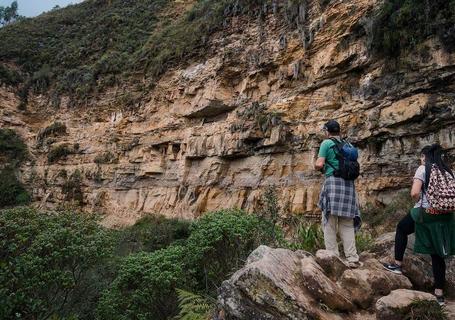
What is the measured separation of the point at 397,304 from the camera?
350 cm

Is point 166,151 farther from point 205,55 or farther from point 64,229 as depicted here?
point 64,229

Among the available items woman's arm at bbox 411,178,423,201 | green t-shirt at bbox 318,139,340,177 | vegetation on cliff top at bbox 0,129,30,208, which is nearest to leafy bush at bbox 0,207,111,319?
green t-shirt at bbox 318,139,340,177

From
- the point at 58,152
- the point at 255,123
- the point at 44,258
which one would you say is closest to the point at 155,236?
the point at 255,123

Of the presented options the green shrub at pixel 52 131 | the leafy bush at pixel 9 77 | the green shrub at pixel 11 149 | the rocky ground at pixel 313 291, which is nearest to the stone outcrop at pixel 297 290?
the rocky ground at pixel 313 291

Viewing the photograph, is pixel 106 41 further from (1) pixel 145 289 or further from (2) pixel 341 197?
(2) pixel 341 197

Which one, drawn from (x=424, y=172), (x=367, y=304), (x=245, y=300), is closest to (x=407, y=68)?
(x=424, y=172)

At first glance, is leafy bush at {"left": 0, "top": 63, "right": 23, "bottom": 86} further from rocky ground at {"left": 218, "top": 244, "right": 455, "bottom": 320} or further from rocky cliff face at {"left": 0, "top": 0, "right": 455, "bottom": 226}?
rocky ground at {"left": 218, "top": 244, "right": 455, "bottom": 320}

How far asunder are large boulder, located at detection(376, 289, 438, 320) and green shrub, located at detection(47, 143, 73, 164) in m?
25.0

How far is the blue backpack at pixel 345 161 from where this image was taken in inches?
170

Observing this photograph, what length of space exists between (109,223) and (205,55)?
11.1 meters

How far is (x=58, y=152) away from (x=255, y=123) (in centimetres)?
1626

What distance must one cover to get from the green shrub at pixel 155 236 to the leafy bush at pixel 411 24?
9810 millimetres

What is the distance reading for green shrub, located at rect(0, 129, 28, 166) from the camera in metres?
27.7

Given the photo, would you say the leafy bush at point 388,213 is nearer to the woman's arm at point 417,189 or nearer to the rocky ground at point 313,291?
the rocky ground at point 313,291
